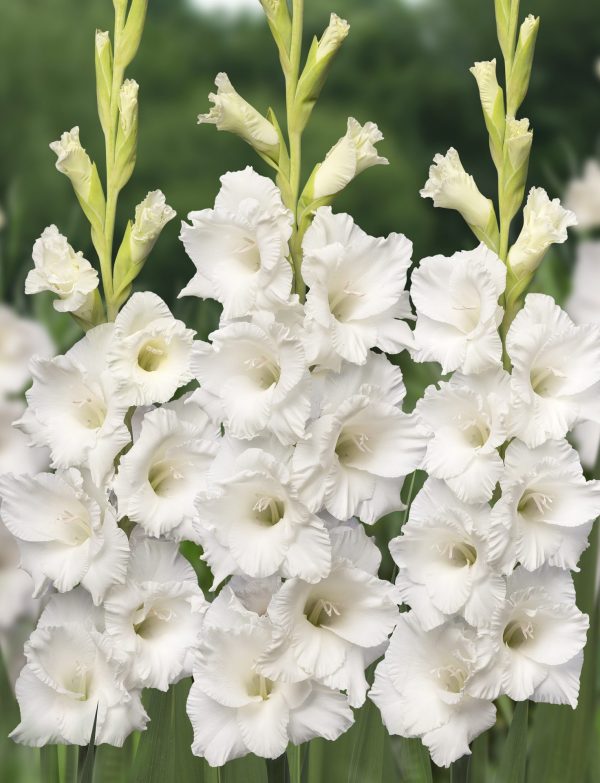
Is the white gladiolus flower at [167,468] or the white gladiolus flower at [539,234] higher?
the white gladiolus flower at [539,234]

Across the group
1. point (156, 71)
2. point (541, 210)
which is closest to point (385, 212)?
point (156, 71)

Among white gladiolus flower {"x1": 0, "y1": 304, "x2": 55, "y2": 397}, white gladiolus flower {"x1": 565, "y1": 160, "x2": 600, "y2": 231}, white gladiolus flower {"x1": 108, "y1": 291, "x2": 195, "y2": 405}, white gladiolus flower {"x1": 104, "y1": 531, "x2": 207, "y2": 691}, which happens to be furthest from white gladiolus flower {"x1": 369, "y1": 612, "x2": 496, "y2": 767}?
white gladiolus flower {"x1": 565, "y1": 160, "x2": 600, "y2": 231}

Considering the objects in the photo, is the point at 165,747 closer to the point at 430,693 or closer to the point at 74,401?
the point at 430,693

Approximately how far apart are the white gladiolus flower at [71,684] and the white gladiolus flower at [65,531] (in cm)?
7

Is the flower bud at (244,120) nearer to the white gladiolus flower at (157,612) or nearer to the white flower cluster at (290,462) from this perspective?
the white flower cluster at (290,462)

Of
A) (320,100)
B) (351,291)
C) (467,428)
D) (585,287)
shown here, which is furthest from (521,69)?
(320,100)

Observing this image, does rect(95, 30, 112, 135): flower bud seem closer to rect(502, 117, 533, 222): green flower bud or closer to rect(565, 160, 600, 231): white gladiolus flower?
rect(502, 117, 533, 222): green flower bud

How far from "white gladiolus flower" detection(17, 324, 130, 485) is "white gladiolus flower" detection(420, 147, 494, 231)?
673 mm

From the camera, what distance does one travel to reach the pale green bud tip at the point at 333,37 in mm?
2322

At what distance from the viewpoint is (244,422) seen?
2201 millimetres

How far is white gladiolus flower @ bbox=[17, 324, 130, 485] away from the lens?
2.38m

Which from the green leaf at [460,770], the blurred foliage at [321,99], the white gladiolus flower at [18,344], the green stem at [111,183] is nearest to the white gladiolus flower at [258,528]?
the green stem at [111,183]

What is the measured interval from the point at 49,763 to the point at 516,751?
0.94 metres

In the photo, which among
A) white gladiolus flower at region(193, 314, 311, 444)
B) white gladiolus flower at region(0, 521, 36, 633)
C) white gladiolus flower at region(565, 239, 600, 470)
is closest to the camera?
white gladiolus flower at region(193, 314, 311, 444)
